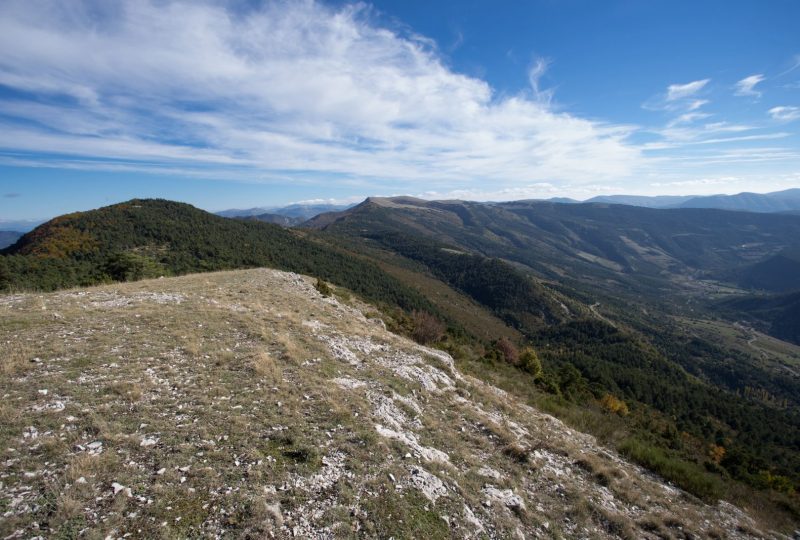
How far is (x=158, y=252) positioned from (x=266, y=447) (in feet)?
389

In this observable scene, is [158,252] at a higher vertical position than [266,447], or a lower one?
lower

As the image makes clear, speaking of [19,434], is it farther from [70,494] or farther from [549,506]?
[549,506]

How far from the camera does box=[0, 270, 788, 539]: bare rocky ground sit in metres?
6.90

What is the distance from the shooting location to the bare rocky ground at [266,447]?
6.90m

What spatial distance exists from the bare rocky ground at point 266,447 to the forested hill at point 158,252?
112 ft

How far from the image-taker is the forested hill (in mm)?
59031

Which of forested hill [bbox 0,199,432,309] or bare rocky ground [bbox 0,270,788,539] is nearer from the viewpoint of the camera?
bare rocky ground [bbox 0,270,788,539]

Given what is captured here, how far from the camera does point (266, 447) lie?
916cm

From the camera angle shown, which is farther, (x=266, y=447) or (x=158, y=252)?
(x=158, y=252)

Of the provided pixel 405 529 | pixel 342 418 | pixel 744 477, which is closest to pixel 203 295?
pixel 342 418

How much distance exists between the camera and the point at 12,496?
6.23 metres

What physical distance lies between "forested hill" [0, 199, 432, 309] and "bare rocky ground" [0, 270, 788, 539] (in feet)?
112

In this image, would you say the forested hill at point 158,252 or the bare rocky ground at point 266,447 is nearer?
the bare rocky ground at point 266,447

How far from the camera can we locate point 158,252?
103625mm
